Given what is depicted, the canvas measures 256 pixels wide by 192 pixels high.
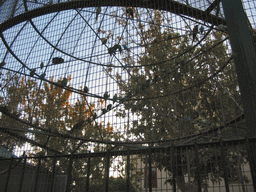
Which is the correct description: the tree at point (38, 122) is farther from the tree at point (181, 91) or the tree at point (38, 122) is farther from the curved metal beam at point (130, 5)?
the curved metal beam at point (130, 5)

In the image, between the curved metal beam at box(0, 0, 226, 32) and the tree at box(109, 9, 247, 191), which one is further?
the tree at box(109, 9, 247, 191)

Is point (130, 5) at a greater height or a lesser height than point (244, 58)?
greater

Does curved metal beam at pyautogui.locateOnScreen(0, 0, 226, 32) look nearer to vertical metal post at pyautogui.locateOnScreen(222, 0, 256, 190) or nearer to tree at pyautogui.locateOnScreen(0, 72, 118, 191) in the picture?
vertical metal post at pyautogui.locateOnScreen(222, 0, 256, 190)

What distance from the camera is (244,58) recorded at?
277 centimetres

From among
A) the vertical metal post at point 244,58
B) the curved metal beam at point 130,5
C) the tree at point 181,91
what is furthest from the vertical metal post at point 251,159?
the curved metal beam at point 130,5

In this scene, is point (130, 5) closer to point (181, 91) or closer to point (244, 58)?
point (181, 91)

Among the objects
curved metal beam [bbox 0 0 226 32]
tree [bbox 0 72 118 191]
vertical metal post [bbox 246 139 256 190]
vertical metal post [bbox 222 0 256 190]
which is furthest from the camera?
tree [bbox 0 72 118 191]

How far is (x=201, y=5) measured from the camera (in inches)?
148

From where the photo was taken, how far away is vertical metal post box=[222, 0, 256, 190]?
8.42 ft

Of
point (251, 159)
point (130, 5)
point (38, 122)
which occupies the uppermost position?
point (130, 5)

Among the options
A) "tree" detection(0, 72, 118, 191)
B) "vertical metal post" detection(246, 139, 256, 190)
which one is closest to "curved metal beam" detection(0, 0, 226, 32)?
"tree" detection(0, 72, 118, 191)

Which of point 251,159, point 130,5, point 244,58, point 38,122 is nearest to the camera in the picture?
point 251,159

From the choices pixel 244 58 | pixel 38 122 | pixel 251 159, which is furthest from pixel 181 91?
pixel 38 122

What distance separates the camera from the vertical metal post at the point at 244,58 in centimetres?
257
